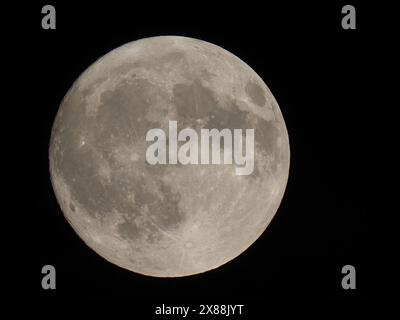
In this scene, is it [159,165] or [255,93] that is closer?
[159,165]

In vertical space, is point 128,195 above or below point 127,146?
below

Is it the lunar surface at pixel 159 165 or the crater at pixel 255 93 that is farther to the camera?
the crater at pixel 255 93

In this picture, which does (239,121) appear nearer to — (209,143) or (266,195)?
(209,143)

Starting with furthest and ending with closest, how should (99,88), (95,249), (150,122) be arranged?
(95,249) < (99,88) < (150,122)

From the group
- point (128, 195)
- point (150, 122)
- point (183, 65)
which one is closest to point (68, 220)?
point (128, 195)

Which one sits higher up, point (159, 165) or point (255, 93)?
point (255, 93)

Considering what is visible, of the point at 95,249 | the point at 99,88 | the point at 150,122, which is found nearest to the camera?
the point at 150,122

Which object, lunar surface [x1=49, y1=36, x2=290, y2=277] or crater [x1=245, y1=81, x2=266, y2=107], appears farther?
crater [x1=245, y1=81, x2=266, y2=107]

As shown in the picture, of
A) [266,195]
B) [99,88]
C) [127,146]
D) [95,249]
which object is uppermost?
[99,88]
